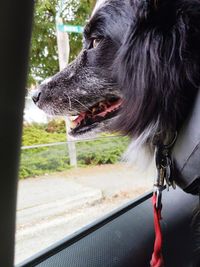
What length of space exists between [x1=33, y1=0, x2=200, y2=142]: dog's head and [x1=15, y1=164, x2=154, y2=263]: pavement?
0.24 metres

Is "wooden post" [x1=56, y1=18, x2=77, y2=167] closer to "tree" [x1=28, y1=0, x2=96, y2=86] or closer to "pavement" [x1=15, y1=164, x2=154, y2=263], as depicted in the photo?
"tree" [x1=28, y1=0, x2=96, y2=86]

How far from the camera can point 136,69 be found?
1.08m

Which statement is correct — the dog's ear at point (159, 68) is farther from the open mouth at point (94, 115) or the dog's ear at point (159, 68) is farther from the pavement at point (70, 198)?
the pavement at point (70, 198)

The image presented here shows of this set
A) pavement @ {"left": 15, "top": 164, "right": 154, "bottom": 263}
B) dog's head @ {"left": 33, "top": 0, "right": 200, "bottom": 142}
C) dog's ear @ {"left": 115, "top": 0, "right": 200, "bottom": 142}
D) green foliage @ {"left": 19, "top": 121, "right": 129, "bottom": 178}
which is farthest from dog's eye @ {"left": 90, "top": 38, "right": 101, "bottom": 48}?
pavement @ {"left": 15, "top": 164, "right": 154, "bottom": 263}

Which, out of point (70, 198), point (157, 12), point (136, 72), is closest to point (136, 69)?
point (136, 72)

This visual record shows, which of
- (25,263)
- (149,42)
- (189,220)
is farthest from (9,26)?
(189,220)

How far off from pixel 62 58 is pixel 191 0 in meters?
0.66

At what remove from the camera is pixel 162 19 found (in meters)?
1.07

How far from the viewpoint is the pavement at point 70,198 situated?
4.31 ft

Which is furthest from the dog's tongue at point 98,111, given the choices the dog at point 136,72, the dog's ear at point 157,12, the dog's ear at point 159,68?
the dog's ear at point 157,12

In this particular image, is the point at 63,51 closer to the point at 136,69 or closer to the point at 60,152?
the point at 60,152

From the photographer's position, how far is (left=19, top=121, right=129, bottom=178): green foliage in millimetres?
1320

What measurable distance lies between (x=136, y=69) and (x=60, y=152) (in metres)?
0.59

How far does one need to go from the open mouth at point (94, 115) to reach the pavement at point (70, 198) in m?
0.22
